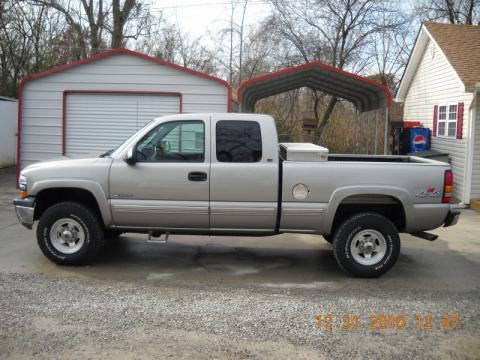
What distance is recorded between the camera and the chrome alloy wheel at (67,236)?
6.44 metres

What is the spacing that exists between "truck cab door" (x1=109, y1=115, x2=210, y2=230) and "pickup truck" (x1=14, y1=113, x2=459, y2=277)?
0.01 m

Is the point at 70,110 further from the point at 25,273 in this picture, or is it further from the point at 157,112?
the point at 25,273

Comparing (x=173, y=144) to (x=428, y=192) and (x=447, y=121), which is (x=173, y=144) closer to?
(x=428, y=192)

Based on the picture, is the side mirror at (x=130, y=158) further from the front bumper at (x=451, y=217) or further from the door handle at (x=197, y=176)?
the front bumper at (x=451, y=217)

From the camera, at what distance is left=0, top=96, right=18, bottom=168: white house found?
17342 millimetres

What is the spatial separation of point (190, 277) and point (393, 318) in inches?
96.9

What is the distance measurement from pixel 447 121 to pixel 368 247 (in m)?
A: 9.38

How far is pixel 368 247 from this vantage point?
625 cm

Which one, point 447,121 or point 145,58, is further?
point 447,121

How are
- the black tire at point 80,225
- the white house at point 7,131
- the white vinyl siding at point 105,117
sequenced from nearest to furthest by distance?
the black tire at point 80,225 < the white vinyl siding at point 105,117 < the white house at point 7,131

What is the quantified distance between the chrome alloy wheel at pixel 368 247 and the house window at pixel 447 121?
857cm

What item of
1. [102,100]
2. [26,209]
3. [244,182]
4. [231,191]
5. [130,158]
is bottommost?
[26,209]
